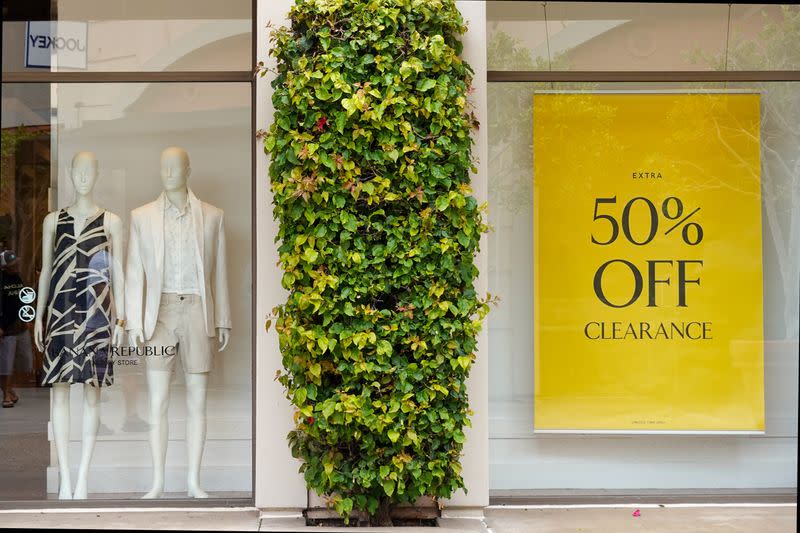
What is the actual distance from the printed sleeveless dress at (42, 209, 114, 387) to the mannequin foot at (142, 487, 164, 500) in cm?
77

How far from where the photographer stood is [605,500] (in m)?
6.81

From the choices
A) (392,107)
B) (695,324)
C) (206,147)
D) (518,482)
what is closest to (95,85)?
(206,147)

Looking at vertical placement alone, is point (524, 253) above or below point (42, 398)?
above

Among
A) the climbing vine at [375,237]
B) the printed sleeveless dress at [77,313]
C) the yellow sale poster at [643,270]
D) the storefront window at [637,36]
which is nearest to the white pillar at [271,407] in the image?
the climbing vine at [375,237]

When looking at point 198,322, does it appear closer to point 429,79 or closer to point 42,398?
point 42,398

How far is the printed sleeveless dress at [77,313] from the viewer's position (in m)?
6.70

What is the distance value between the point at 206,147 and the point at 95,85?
2.79 ft

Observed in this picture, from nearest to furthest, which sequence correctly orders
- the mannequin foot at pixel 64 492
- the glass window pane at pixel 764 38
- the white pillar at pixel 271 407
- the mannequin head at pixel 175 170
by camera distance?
the white pillar at pixel 271 407, the mannequin foot at pixel 64 492, the mannequin head at pixel 175 170, the glass window pane at pixel 764 38

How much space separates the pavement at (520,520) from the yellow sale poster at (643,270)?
21.7 inches

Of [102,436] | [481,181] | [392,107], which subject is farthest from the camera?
[102,436]

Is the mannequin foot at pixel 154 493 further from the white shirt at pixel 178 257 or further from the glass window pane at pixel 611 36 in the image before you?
the glass window pane at pixel 611 36

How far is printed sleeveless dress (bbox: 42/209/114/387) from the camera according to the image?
22.0 ft

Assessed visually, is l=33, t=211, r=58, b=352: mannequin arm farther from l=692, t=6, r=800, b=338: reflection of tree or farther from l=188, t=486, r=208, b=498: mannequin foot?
l=692, t=6, r=800, b=338: reflection of tree

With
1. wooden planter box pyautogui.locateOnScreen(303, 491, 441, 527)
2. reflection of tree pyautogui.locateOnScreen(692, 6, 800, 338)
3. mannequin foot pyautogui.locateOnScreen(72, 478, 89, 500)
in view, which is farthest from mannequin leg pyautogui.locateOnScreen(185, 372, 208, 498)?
reflection of tree pyautogui.locateOnScreen(692, 6, 800, 338)
